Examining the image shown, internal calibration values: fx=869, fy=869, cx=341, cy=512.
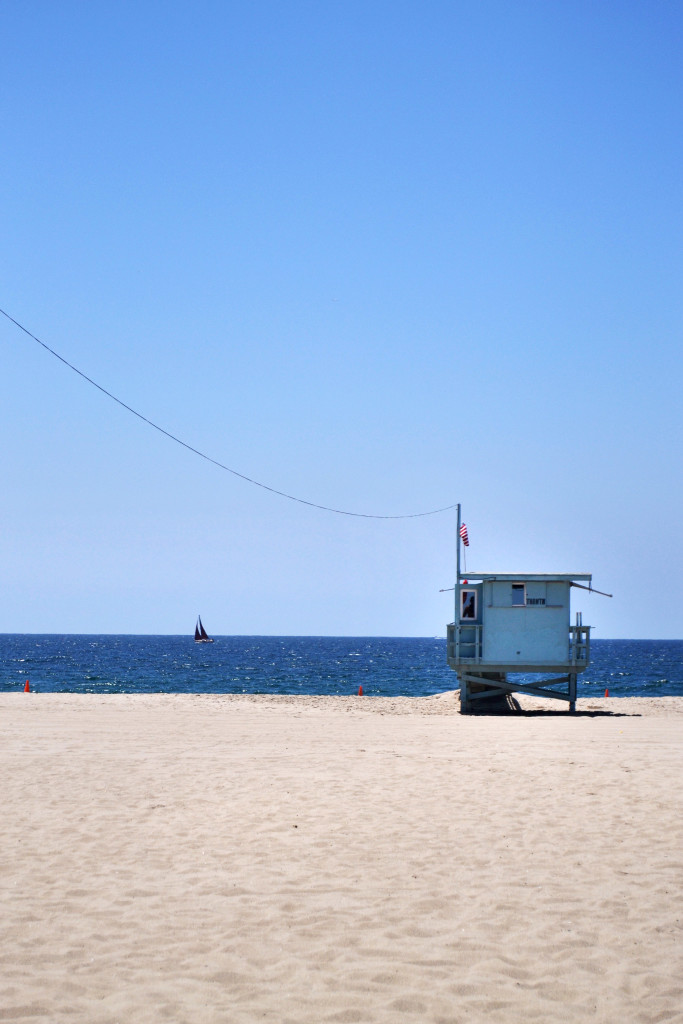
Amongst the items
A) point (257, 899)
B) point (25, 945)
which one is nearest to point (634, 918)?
point (257, 899)

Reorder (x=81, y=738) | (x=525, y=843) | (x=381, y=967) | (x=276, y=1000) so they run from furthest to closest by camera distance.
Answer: (x=81, y=738) → (x=525, y=843) → (x=381, y=967) → (x=276, y=1000)

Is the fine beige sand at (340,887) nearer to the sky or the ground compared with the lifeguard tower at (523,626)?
nearer to the ground

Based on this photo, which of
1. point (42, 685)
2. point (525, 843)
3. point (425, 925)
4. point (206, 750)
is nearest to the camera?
point (425, 925)

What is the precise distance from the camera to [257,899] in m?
7.59

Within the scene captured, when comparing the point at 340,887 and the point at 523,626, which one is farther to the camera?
the point at 523,626

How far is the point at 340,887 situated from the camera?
791 cm

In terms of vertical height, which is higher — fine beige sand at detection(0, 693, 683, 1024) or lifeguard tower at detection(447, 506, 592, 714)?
lifeguard tower at detection(447, 506, 592, 714)

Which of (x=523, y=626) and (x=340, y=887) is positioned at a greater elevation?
(x=523, y=626)

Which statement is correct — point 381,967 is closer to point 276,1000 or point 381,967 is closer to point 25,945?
point 276,1000

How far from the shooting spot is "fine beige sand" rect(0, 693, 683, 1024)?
18.8 ft

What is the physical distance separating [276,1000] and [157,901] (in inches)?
86.1

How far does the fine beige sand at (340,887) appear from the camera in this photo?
5.74 meters

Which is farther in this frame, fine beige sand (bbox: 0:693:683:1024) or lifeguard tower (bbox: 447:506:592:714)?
lifeguard tower (bbox: 447:506:592:714)

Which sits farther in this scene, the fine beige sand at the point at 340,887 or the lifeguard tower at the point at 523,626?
the lifeguard tower at the point at 523,626
